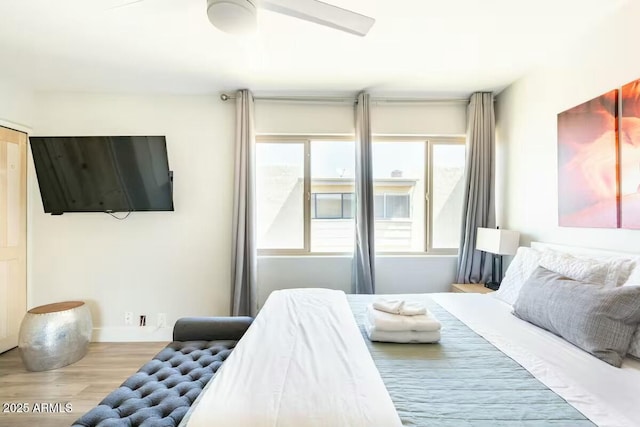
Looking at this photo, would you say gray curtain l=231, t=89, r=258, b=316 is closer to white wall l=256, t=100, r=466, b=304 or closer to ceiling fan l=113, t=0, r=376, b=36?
white wall l=256, t=100, r=466, b=304

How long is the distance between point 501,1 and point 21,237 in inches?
180

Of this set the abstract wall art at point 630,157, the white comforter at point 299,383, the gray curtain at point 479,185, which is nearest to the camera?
the white comforter at point 299,383

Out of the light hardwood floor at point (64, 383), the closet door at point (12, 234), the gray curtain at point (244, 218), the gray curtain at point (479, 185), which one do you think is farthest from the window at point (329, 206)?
the closet door at point (12, 234)

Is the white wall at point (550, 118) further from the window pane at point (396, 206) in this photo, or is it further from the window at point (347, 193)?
the window pane at point (396, 206)

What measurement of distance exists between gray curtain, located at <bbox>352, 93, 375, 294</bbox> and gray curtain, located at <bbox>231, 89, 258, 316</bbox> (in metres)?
1.08

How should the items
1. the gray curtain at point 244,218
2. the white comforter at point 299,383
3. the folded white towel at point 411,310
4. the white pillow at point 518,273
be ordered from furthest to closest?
the gray curtain at point 244,218 < the white pillow at point 518,273 < the folded white towel at point 411,310 < the white comforter at point 299,383

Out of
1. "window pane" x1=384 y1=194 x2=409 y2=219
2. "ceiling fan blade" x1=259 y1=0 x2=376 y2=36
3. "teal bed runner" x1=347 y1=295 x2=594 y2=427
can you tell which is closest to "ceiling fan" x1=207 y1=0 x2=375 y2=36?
"ceiling fan blade" x1=259 y1=0 x2=376 y2=36

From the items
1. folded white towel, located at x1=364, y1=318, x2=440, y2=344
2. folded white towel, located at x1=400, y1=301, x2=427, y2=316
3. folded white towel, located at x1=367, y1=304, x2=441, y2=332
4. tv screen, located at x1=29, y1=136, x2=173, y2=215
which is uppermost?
tv screen, located at x1=29, y1=136, x2=173, y2=215

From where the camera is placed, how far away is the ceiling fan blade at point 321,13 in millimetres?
1412

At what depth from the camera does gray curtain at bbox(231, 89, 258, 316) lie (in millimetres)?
2824

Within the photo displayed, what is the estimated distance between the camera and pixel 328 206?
3148mm

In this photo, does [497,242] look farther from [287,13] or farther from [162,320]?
[162,320]

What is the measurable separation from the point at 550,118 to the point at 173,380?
3208 mm

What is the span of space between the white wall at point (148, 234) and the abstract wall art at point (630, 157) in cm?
311
